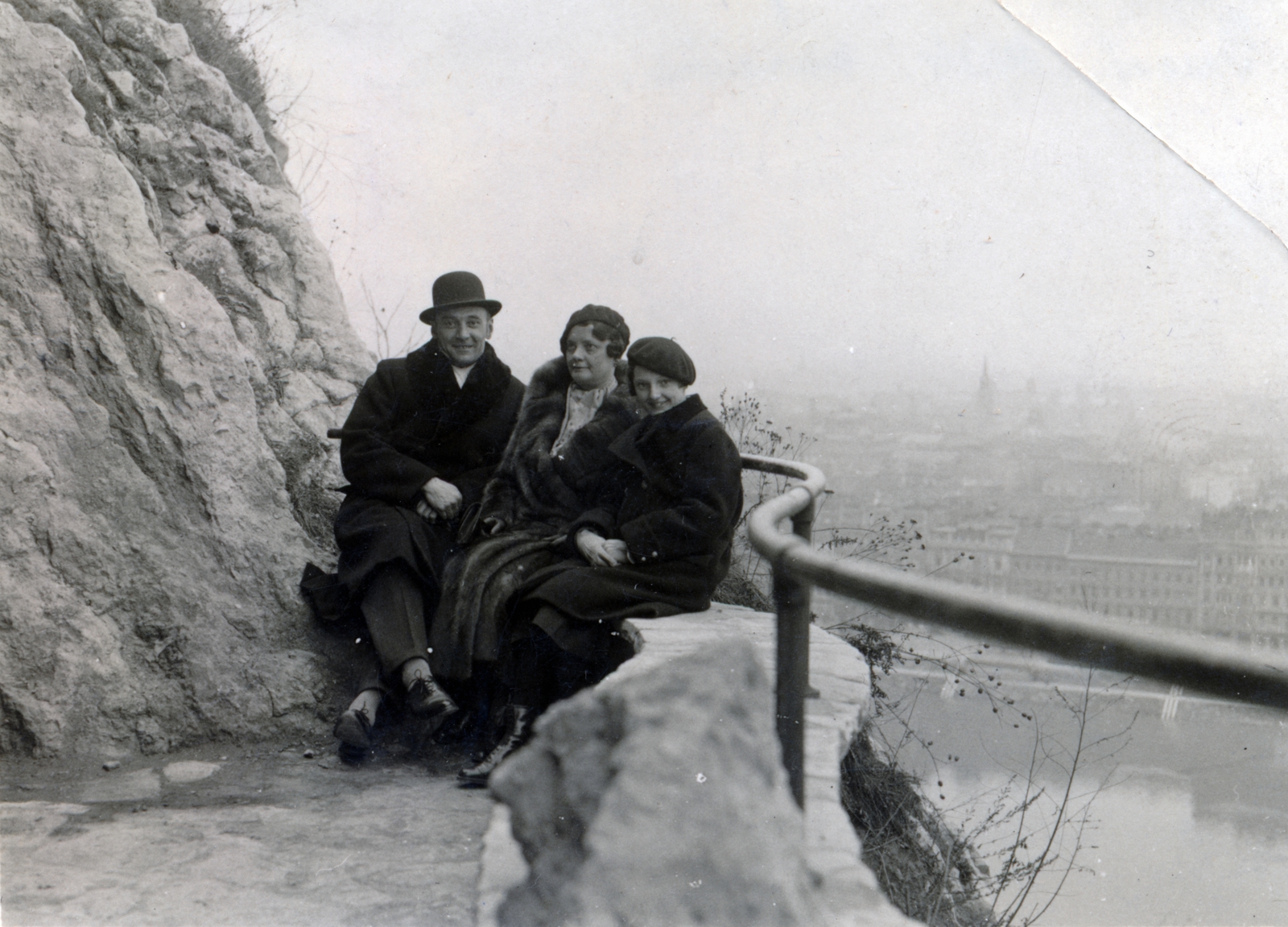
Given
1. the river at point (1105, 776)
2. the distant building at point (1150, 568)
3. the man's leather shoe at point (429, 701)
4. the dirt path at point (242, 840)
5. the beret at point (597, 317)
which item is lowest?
the river at point (1105, 776)

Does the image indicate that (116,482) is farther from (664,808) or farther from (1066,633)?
(1066,633)

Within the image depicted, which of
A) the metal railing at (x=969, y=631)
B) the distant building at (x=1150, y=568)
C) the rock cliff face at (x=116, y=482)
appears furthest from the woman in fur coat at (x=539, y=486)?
the distant building at (x=1150, y=568)

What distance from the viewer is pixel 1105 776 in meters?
5.41

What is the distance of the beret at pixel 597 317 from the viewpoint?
12.0ft

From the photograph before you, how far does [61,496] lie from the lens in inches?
139

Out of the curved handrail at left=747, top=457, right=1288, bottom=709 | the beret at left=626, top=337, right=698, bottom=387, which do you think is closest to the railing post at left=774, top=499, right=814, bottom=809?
the curved handrail at left=747, top=457, right=1288, bottom=709

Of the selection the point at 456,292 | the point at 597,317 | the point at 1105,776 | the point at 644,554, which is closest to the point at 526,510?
the point at 644,554

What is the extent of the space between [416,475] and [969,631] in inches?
115

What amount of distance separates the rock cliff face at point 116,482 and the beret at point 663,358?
1665mm

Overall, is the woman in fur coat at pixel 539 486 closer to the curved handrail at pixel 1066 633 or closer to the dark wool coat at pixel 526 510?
the dark wool coat at pixel 526 510

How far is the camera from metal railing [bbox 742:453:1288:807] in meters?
1.00

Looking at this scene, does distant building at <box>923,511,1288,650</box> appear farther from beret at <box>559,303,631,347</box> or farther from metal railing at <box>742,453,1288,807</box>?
metal railing at <box>742,453,1288,807</box>

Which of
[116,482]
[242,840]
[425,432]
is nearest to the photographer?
[242,840]

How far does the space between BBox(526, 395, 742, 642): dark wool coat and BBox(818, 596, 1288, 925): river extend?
2.20 metres
